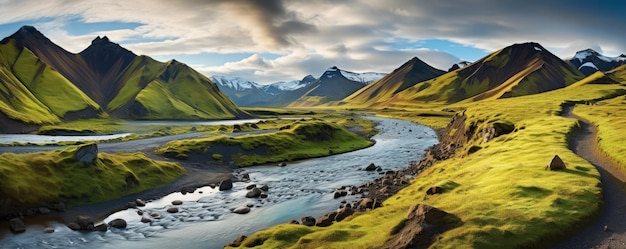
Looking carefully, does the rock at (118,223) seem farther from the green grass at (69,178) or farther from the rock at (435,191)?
the rock at (435,191)

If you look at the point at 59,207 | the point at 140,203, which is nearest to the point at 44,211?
the point at 59,207

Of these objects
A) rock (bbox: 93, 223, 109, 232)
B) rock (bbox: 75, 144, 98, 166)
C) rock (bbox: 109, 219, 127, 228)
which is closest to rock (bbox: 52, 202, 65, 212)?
rock (bbox: 109, 219, 127, 228)

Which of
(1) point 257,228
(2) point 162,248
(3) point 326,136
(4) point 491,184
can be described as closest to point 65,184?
(2) point 162,248

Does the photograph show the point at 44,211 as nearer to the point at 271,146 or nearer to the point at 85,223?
the point at 85,223

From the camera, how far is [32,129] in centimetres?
17738

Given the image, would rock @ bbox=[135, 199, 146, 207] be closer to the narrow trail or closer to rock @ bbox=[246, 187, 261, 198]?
rock @ bbox=[246, 187, 261, 198]

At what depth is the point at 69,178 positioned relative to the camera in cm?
6294

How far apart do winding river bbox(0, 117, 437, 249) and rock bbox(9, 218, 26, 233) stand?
122 centimetres

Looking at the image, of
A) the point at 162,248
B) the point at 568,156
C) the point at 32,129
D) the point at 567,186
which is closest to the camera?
the point at 567,186

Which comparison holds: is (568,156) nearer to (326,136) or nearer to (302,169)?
(302,169)

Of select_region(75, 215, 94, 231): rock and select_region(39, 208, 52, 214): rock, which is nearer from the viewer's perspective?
select_region(75, 215, 94, 231): rock

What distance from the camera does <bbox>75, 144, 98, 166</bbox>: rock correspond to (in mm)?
67438

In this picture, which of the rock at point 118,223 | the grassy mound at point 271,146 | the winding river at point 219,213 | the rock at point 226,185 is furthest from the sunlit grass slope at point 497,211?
the grassy mound at point 271,146

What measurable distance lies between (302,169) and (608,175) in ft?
192
